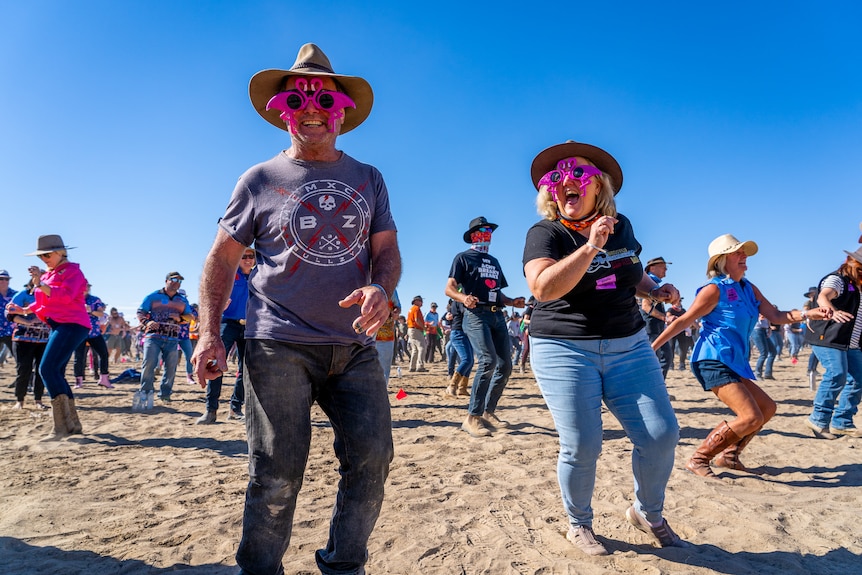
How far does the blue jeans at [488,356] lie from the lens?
6.09 m

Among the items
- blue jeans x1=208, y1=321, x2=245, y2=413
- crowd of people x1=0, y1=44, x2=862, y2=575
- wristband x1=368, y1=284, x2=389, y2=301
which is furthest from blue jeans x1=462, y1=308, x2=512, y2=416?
wristband x1=368, y1=284, x2=389, y2=301

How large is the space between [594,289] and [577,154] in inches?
32.3

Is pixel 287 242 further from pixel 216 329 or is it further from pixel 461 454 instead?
pixel 461 454

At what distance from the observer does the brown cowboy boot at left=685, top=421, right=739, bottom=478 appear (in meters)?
4.42

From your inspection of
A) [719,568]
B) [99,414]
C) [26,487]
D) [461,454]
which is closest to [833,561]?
[719,568]

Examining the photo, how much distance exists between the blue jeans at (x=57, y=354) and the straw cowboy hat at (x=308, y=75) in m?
4.56

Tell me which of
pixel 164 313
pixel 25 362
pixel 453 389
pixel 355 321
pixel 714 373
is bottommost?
pixel 453 389

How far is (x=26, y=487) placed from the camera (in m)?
4.06

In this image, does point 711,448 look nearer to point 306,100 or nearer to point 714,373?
point 714,373

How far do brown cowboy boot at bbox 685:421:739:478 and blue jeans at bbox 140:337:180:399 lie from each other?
7563 mm

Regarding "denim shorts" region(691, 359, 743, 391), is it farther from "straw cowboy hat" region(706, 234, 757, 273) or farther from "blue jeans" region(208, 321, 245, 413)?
"blue jeans" region(208, 321, 245, 413)

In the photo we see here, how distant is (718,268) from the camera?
4898 mm

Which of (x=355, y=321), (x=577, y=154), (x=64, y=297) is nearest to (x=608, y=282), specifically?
(x=577, y=154)

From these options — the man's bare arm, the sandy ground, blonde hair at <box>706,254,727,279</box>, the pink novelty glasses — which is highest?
the pink novelty glasses
